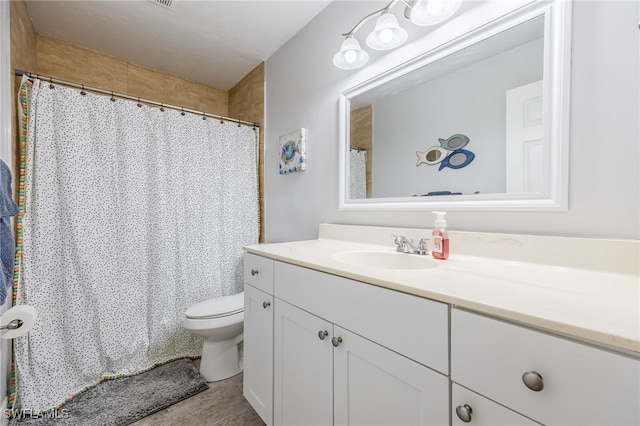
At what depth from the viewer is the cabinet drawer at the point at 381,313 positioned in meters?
0.60

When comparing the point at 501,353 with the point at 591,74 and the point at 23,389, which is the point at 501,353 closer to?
the point at 591,74

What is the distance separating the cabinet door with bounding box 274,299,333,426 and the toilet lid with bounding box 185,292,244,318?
2.16ft

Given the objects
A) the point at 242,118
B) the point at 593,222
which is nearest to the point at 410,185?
the point at 593,222

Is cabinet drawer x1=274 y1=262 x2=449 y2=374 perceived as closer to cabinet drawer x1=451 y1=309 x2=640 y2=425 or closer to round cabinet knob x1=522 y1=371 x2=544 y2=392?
cabinet drawer x1=451 y1=309 x2=640 y2=425

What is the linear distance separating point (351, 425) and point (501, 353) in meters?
0.55

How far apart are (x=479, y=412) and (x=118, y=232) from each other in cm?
199

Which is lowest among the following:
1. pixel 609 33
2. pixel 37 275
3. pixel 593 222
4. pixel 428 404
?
pixel 428 404

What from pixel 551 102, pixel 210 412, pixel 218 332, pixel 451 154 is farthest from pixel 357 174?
pixel 210 412

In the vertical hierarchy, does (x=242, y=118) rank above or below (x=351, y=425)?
above

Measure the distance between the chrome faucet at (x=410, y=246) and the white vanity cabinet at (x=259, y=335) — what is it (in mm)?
556

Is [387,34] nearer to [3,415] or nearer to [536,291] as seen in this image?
[536,291]

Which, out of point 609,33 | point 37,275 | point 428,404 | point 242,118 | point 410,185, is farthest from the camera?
point 242,118

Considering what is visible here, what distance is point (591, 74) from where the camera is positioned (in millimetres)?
776

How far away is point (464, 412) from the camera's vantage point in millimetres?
540
